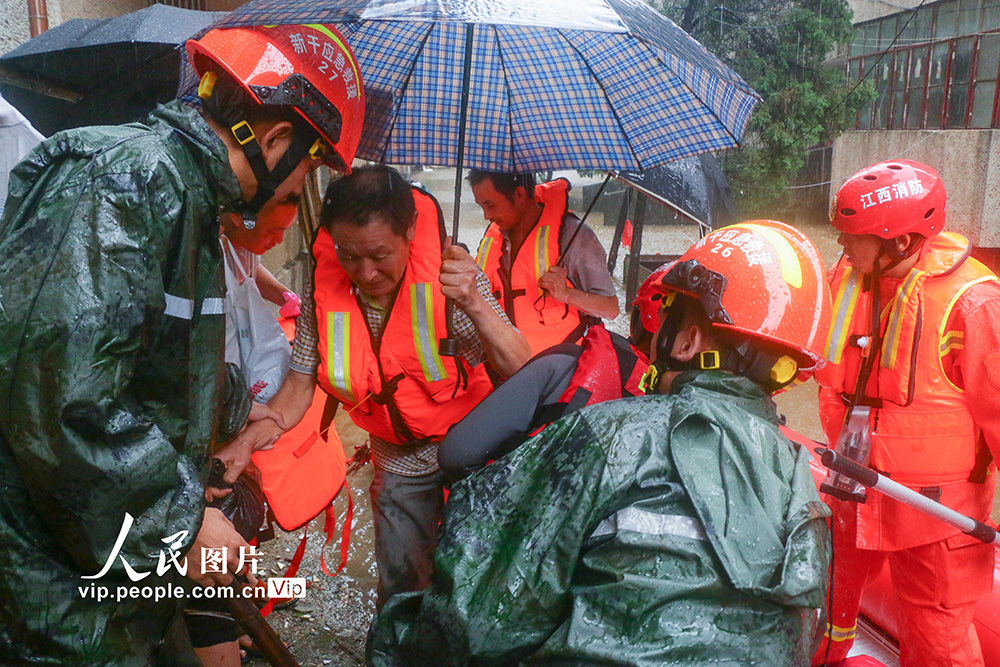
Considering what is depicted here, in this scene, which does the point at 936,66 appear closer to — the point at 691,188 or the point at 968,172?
the point at 968,172

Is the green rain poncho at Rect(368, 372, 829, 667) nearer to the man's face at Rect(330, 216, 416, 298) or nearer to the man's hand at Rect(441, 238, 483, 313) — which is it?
the man's hand at Rect(441, 238, 483, 313)

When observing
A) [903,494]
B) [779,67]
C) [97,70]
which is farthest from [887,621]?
[779,67]

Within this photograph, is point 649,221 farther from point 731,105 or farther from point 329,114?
point 329,114

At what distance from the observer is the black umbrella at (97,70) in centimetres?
393

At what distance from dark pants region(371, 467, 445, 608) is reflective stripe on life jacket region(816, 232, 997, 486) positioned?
174 centimetres

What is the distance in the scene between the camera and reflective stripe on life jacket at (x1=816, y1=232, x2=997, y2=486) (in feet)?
9.34

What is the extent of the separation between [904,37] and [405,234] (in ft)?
45.8

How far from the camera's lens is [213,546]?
67.1 inches

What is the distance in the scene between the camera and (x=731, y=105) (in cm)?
292

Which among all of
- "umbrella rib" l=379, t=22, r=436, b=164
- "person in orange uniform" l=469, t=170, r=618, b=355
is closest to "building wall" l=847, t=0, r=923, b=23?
"person in orange uniform" l=469, t=170, r=618, b=355

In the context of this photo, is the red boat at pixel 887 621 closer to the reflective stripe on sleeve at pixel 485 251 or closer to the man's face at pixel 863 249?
the man's face at pixel 863 249

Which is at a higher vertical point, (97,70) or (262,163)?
(97,70)

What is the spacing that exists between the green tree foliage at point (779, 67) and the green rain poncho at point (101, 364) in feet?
34.0

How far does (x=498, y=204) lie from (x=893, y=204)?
1963 millimetres
